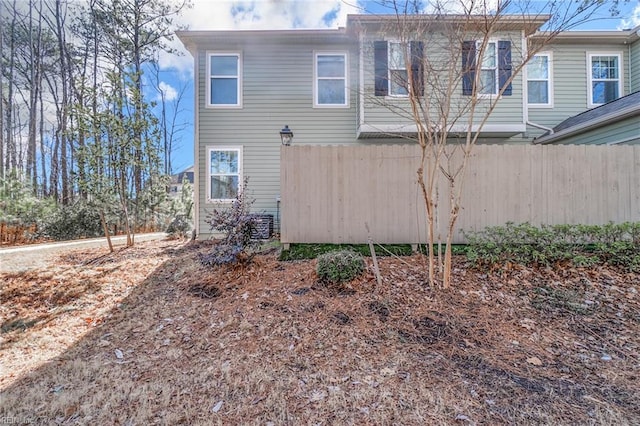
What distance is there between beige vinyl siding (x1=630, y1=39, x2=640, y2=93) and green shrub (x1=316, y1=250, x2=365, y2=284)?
35.1ft

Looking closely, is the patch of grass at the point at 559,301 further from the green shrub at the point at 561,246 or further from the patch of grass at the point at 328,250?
the patch of grass at the point at 328,250

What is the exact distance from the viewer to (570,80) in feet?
28.4

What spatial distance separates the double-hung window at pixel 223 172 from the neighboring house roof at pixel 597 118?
27.7ft

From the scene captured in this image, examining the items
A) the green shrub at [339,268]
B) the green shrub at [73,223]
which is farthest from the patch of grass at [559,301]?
the green shrub at [73,223]

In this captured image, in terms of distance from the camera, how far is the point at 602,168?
493cm

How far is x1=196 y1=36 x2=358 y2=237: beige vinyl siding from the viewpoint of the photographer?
27.0 feet

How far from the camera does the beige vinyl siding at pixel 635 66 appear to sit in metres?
8.48

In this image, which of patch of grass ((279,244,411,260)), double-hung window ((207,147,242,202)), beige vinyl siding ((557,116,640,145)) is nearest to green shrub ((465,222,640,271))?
patch of grass ((279,244,411,260))

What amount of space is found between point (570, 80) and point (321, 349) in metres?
10.8

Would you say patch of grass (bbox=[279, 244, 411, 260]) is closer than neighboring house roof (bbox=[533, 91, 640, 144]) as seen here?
Yes

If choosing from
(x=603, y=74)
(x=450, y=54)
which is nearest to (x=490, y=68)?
(x=603, y=74)

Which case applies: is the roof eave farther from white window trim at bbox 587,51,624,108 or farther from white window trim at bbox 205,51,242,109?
white window trim at bbox 205,51,242,109

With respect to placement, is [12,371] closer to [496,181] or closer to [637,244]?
[496,181]

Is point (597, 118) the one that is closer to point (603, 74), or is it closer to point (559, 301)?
point (603, 74)
